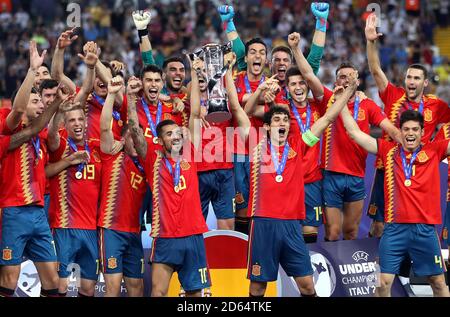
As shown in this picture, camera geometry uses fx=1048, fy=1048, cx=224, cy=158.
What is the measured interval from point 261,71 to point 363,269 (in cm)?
225

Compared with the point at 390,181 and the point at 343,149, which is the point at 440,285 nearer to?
the point at 390,181

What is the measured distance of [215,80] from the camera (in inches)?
375

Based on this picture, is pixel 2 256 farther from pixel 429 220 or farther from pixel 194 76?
pixel 429 220

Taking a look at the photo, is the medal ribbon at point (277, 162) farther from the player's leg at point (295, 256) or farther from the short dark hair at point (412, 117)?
the short dark hair at point (412, 117)

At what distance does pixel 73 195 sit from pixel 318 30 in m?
2.90

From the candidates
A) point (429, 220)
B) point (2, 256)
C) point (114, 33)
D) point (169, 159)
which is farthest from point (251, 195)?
point (114, 33)

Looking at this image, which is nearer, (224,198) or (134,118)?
(134,118)

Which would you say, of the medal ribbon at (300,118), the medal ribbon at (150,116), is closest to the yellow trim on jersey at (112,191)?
the medal ribbon at (150,116)

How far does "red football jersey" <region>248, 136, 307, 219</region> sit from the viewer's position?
923cm

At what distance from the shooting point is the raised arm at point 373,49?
32.5 ft

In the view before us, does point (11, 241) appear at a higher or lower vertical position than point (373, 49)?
lower

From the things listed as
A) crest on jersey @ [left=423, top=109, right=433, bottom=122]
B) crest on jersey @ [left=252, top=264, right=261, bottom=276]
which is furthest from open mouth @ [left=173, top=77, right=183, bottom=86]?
crest on jersey @ [left=423, top=109, right=433, bottom=122]

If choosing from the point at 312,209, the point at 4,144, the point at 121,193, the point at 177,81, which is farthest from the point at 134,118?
the point at 312,209

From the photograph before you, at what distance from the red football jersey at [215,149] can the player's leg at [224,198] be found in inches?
3.6
